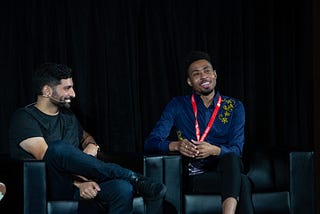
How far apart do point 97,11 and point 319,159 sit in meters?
2.02

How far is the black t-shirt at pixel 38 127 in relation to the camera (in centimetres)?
350

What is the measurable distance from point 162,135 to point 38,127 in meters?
0.77

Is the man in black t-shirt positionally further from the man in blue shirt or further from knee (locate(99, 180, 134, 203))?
the man in blue shirt

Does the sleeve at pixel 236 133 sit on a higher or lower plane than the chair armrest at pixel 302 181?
higher

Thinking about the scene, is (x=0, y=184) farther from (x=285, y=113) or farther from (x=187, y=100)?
(x=285, y=113)

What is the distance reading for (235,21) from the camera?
470cm

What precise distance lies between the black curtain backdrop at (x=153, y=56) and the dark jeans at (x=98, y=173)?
120cm

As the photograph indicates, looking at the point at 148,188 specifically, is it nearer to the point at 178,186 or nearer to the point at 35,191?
the point at 178,186

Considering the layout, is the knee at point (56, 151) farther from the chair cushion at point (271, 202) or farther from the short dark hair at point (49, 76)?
the chair cushion at point (271, 202)

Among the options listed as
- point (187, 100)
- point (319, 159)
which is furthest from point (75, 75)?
point (319, 159)

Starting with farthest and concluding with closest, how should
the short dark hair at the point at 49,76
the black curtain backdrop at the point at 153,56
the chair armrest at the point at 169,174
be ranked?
the black curtain backdrop at the point at 153,56
the short dark hair at the point at 49,76
the chair armrest at the point at 169,174

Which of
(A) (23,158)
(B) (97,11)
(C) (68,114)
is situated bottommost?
(A) (23,158)

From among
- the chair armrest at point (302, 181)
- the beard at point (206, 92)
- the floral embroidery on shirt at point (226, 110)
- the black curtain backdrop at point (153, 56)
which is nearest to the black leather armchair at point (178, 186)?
the chair armrest at point (302, 181)

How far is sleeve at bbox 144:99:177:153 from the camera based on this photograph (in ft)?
12.3
